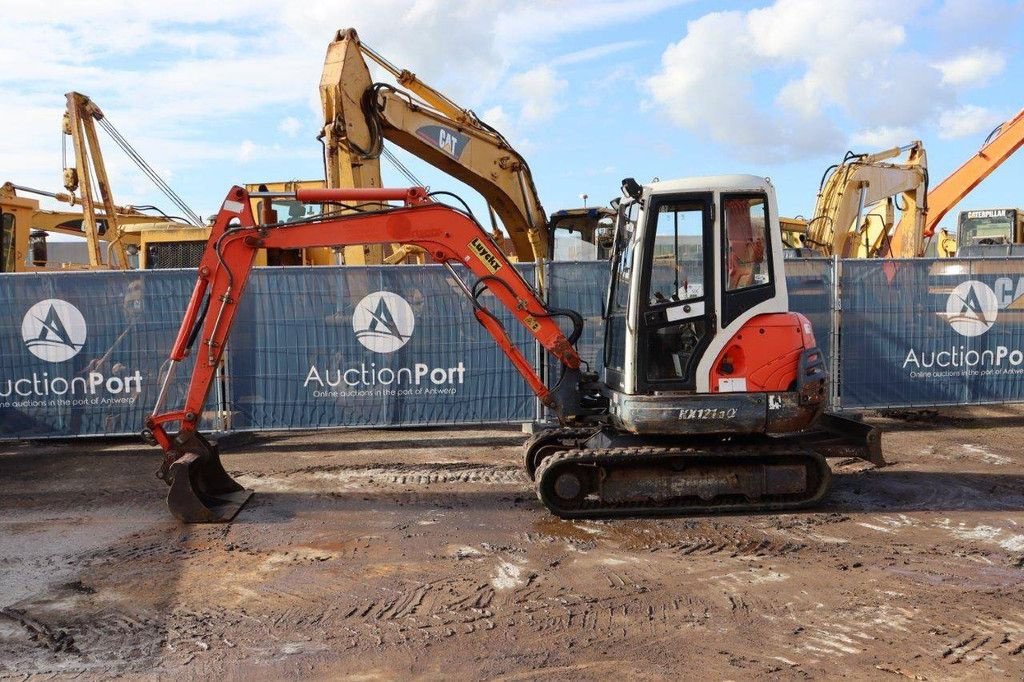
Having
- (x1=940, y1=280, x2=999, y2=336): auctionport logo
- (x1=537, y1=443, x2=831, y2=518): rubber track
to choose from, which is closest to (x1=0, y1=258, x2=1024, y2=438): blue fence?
(x1=537, y1=443, x2=831, y2=518): rubber track

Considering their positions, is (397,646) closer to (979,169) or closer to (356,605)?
(356,605)

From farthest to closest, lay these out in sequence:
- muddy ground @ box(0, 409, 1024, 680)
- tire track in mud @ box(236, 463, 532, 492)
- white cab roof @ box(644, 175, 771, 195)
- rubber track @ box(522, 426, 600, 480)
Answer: tire track in mud @ box(236, 463, 532, 492) < rubber track @ box(522, 426, 600, 480) < white cab roof @ box(644, 175, 771, 195) < muddy ground @ box(0, 409, 1024, 680)

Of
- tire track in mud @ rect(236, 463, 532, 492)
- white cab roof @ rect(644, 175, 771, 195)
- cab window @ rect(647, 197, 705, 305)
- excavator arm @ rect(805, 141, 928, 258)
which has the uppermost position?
excavator arm @ rect(805, 141, 928, 258)

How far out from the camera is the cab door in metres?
6.85

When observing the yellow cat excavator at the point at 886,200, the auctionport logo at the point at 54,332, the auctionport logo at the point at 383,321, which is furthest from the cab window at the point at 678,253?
the yellow cat excavator at the point at 886,200

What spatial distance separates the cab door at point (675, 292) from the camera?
6.85 m

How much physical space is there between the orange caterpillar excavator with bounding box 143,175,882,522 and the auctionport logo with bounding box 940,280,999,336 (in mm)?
4372

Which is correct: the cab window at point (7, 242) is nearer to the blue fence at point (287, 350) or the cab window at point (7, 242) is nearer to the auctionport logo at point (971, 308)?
the blue fence at point (287, 350)

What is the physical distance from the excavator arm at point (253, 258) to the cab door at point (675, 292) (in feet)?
2.63

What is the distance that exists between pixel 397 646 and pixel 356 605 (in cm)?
67

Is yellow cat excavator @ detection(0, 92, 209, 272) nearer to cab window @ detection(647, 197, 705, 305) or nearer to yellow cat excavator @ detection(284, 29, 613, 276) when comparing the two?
yellow cat excavator @ detection(284, 29, 613, 276)

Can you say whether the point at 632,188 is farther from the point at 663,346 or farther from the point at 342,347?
the point at 342,347

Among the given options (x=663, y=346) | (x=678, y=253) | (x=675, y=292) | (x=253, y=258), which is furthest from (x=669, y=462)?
(x=253, y=258)

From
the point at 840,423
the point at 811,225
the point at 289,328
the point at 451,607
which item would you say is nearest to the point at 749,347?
the point at 840,423
